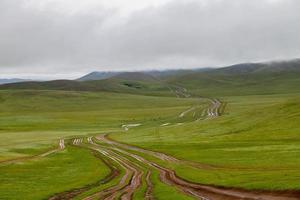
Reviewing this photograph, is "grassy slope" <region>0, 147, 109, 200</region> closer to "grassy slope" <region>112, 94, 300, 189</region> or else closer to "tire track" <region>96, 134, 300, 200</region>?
"tire track" <region>96, 134, 300, 200</region>

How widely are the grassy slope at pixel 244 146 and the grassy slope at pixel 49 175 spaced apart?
46.2ft

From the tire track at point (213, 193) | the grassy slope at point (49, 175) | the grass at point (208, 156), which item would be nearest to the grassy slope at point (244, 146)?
the grass at point (208, 156)

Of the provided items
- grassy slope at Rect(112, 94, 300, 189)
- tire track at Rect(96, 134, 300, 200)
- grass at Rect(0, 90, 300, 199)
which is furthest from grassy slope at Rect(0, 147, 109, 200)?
grassy slope at Rect(112, 94, 300, 189)

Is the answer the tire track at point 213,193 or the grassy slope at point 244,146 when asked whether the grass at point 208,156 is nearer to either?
the grassy slope at point 244,146

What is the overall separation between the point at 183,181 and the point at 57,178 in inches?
790

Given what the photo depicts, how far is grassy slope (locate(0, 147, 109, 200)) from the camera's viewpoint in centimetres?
5434

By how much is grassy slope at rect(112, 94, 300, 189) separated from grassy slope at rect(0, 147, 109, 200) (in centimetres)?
1407

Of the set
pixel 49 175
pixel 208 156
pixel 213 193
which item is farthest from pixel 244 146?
pixel 213 193

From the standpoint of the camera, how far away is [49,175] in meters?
68.6

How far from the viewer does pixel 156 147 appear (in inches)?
3861

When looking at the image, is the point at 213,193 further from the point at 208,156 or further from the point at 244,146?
the point at 244,146

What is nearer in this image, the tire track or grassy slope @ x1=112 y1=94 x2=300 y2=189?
the tire track

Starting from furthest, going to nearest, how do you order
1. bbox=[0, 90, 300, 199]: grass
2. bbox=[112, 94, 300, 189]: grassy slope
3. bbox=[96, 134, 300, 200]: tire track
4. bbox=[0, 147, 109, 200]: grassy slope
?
bbox=[0, 147, 109, 200]: grassy slope → bbox=[0, 90, 300, 199]: grass → bbox=[112, 94, 300, 189]: grassy slope → bbox=[96, 134, 300, 200]: tire track

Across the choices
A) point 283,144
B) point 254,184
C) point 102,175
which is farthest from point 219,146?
point 254,184
